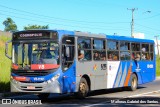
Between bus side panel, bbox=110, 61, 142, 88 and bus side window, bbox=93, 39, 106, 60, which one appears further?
bus side panel, bbox=110, 61, 142, 88

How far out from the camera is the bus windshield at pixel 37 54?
51.6 feet

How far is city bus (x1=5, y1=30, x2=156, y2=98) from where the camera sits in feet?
51.4

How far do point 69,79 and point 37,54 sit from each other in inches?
64.5

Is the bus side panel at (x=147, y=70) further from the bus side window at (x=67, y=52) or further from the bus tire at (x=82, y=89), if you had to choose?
the bus side window at (x=67, y=52)

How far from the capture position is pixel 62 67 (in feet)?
52.1

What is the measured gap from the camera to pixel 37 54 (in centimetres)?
1584

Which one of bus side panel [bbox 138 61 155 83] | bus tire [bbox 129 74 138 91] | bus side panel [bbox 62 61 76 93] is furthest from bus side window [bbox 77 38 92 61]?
bus side panel [bbox 138 61 155 83]

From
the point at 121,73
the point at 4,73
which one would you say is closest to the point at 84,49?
the point at 121,73

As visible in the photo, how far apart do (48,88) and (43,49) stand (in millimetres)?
1536

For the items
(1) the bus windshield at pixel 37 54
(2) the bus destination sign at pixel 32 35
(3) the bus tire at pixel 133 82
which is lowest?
(3) the bus tire at pixel 133 82

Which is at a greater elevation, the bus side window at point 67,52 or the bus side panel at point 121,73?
the bus side window at point 67,52

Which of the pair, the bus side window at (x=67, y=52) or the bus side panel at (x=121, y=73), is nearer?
the bus side window at (x=67, y=52)

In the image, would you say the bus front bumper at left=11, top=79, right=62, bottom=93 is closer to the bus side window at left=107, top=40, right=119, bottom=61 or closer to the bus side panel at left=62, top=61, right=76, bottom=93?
the bus side panel at left=62, top=61, right=76, bottom=93

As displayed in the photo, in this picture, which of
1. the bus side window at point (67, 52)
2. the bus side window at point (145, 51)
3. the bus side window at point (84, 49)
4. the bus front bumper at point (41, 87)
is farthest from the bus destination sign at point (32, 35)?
the bus side window at point (145, 51)
